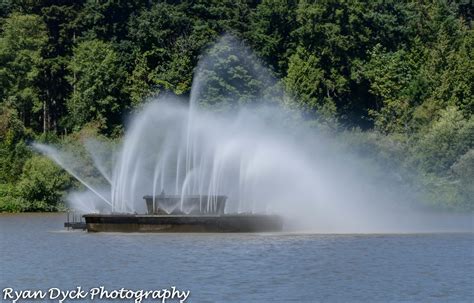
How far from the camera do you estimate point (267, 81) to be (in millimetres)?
157500

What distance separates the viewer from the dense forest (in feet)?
502

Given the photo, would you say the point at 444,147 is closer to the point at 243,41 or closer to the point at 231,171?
the point at 231,171

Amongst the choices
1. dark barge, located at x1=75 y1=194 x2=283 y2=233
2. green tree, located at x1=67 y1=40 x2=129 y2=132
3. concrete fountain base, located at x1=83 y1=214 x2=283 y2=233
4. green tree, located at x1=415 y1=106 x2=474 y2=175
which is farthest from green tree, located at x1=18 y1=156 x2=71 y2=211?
concrete fountain base, located at x1=83 y1=214 x2=283 y2=233

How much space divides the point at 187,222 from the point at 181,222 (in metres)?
0.37

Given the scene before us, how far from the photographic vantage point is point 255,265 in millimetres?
68500

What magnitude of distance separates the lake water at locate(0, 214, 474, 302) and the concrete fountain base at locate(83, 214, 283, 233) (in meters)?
0.68

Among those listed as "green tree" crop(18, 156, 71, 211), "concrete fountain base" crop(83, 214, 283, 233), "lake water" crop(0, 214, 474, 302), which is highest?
"green tree" crop(18, 156, 71, 211)

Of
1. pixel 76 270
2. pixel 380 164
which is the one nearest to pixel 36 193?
pixel 380 164

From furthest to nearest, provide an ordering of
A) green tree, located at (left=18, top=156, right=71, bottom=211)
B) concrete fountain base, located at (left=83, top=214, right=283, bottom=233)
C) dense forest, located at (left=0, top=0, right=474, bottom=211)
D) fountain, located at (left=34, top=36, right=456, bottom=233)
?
dense forest, located at (left=0, top=0, right=474, bottom=211) < green tree, located at (left=18, top=156, right=71, bottom=211) < fountain, located at (left=34, top=36, right=456, bottom=233) < concrete fountain base, located at (left=83, top=214, right=283, bottom=233)

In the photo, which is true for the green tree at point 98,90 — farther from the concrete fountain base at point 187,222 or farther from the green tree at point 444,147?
the concrete fountain base at point 187,222

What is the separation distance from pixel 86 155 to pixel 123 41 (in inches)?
1686

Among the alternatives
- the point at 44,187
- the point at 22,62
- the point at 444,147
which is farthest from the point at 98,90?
the point at 444,147

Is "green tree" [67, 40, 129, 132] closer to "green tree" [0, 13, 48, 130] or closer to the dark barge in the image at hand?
"green tree" [0, 13, 48, 130]

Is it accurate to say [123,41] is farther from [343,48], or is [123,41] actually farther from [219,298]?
[219,298]
